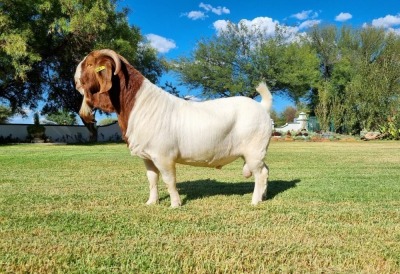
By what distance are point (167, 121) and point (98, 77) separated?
0.98 m

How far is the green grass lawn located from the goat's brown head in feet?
4.32

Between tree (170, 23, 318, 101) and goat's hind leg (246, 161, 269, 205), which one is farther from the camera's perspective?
tree (170, 23, 318, 101)

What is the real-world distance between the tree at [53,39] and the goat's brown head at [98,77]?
64.0ft

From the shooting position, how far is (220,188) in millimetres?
7055

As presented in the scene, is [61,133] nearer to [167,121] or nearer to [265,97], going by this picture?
[265,97]

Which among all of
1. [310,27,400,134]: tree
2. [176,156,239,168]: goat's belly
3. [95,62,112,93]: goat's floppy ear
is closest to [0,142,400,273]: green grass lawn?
[176,156,239,168]: goat's belly

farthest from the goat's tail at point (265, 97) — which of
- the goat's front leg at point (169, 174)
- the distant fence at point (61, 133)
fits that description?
the distant fence at point (61, 133)

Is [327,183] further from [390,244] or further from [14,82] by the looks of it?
[14,82]

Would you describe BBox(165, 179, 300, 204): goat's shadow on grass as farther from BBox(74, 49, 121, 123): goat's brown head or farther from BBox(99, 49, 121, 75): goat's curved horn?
BBox(99, 49, 121, 75): goat's curved horn

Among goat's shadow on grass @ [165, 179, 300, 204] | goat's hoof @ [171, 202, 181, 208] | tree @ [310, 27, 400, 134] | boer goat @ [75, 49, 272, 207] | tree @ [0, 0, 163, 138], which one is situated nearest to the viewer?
boer goat @ [75, 49, 272, 207]

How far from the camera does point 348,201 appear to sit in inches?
227

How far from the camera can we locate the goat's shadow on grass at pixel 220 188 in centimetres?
644

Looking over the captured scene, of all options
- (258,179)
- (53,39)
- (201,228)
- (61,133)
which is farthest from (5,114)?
(201,228)

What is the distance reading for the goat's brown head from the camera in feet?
16.4
